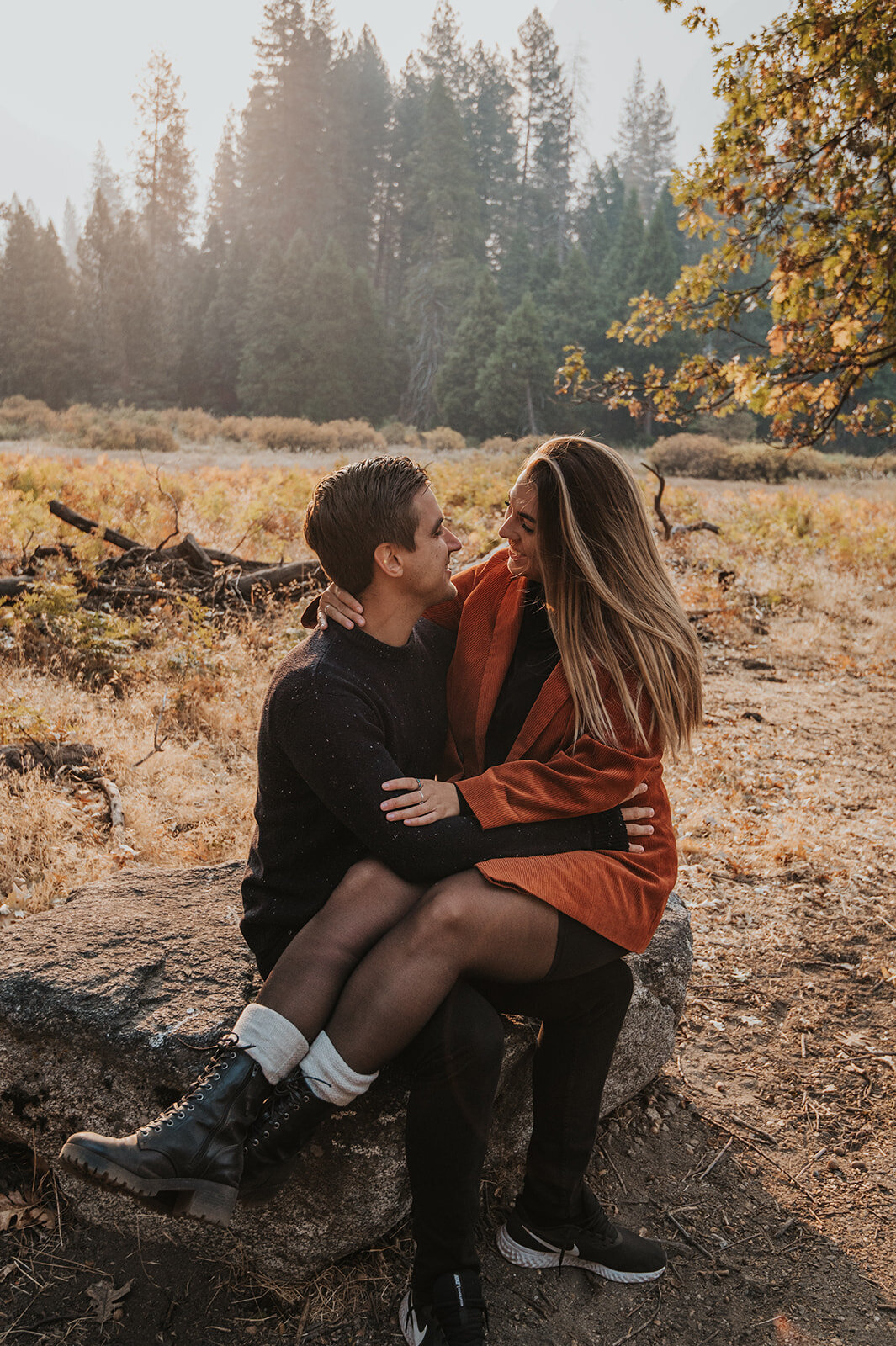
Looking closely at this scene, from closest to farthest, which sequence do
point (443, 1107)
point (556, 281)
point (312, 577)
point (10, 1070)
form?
point (443, 1107), point (10, 1070), point (312, 577), point (556, 281)

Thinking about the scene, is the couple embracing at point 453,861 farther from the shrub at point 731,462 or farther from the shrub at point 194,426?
the shrub at point 194,426

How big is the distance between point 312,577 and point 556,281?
1402 inches

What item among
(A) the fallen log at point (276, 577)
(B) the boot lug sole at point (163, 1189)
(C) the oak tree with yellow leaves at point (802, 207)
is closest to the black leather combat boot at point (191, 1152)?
(B) the boot lug sole at point (163, 1189)

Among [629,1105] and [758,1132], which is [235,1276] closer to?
[629,1105]

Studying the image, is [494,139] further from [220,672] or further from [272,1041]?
[272,1041]

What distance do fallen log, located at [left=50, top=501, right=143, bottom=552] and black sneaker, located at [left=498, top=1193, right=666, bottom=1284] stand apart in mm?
6858

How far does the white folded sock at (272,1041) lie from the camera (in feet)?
6.10

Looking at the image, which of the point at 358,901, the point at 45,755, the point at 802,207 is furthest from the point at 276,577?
the point at 358,901

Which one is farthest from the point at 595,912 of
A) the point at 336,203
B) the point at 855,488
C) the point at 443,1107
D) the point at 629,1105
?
the point at 336,203

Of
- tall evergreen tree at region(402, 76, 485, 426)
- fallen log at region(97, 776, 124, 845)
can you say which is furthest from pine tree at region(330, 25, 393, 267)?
fallen log at region(97, 776, 124, 845)

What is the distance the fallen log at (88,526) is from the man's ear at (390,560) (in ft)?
20.4

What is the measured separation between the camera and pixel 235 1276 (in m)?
2.13

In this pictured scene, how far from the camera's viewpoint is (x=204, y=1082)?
1.85 m

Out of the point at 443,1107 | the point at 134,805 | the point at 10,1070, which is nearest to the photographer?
the point at 443,1107
